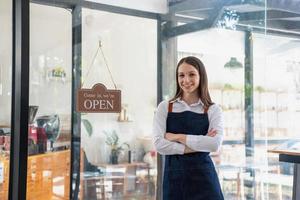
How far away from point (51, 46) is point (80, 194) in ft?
4.50

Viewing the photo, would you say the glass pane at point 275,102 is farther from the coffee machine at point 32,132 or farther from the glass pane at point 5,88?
the glass pane at point 5,88

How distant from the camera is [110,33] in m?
3.70

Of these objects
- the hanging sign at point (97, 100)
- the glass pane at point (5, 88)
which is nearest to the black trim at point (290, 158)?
the hanging sign at point (97, 100)

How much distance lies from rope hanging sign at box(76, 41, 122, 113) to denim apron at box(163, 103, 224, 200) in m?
0.87

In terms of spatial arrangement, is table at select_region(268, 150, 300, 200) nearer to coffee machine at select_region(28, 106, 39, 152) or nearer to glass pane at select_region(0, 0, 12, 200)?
coffee machine at select_region(28, 106, 39, 152)

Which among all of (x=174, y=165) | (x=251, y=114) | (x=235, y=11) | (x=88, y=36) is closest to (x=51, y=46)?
(x=88, y=36)

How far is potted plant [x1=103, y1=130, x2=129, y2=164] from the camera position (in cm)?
373

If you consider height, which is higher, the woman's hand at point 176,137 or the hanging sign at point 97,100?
the hanging sign at point 97,100

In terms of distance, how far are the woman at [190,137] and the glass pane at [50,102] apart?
1.19 metres

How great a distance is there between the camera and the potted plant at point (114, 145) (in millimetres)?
3734

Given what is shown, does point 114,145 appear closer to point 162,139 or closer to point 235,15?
point 162,139

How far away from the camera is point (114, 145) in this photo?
3.79 meters

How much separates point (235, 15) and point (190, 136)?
2.12 m

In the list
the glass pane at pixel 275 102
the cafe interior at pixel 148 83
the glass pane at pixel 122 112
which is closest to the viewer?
the cafe interior at pixel 148 83
